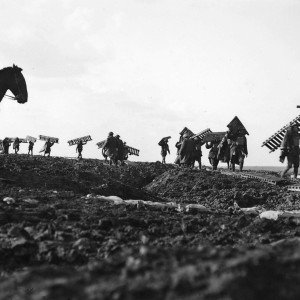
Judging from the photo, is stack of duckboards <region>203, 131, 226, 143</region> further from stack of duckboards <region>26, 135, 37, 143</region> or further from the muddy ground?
stack of duckboards <region>26, 135, 37, 143</region>

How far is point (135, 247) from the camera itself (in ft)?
20.3

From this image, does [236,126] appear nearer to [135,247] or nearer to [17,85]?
[17,85]

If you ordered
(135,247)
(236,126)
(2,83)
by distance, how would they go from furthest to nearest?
(236,126)
(2,83)
(135,247)

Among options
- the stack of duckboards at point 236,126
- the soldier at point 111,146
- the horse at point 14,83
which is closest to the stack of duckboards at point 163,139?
the soldier at point 111,146

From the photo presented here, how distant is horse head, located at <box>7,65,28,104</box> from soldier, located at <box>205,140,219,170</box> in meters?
14.7

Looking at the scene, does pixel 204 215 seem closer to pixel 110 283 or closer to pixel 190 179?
pixel 110 283

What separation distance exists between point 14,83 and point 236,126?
544 inches

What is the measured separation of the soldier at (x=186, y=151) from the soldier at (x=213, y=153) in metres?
3.91

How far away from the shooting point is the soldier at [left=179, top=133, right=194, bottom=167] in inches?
965

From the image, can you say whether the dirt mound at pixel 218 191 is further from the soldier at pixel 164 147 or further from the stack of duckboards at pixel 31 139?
the stack of duckboards at pixel 31 139

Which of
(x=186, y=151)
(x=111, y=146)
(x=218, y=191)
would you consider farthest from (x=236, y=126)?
(x=218, y=191)

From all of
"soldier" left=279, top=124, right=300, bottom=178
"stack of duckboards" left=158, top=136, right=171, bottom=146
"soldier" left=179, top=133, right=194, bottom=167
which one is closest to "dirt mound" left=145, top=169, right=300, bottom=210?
"soldier" left=279, top=124, right=300, bottom=178

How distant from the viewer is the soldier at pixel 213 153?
28766 millimetres

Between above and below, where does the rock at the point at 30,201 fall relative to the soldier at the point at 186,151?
below
